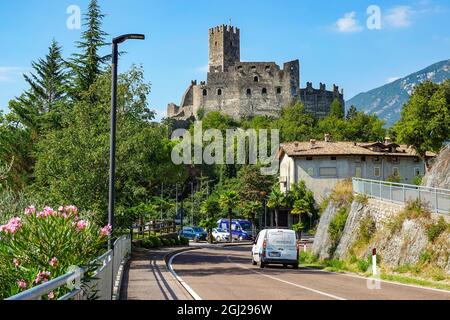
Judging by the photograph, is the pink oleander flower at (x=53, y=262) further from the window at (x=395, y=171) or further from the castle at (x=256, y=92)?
the castle at (x=256, y=92)

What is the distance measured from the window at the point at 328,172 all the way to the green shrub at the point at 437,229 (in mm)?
49925

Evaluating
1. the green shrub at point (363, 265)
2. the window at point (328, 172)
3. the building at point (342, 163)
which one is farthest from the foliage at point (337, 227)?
the window at point (328, 172)

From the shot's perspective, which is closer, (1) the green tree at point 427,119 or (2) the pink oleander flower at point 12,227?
(2) the pink oleander flower at point 12,227

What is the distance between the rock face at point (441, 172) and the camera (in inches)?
1115

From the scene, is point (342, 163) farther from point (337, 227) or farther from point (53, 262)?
point (53, 262)

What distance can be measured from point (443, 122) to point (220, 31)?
94336 mm

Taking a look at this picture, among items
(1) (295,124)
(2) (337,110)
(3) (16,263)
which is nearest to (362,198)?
(3) (16,263)

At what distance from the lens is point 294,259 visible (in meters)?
25.5

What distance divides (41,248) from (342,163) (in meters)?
62.9

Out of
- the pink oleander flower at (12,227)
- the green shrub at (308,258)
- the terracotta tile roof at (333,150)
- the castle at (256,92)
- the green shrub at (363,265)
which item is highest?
the castle at (256,92)

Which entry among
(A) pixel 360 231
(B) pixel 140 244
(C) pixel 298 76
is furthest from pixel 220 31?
(A) pixel 360 231

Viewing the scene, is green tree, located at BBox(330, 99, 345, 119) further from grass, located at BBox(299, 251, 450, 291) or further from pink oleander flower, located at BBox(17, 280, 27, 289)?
pink oleander flower, located at BBox(17, 280, 27, 289)

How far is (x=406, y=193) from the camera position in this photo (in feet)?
84.0
